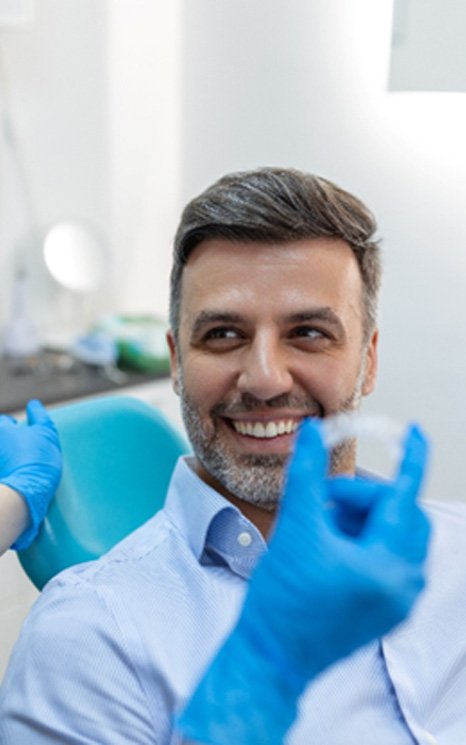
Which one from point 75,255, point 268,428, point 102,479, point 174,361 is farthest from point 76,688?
point 75,255

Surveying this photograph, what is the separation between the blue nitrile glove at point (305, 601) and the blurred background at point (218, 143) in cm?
140

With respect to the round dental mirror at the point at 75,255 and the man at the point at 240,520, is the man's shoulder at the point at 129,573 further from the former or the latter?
the round dental mirror at the point at 75,255

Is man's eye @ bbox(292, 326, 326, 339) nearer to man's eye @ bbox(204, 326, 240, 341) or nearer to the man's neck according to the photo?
man's eye @ bbox(204, 326, 240, 341)

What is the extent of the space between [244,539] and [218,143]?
1808 millimetres

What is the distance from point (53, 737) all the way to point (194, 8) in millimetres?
2371

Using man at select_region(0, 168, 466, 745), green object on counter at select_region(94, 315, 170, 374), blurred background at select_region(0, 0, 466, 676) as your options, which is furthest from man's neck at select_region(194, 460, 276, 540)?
green object on counter at select_region(94, 315, 170, 374)

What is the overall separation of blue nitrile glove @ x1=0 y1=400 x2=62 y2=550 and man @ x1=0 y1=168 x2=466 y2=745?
26cm

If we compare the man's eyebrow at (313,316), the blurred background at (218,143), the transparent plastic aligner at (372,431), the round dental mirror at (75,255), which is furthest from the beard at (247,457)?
the round dental mirror at (75,255)

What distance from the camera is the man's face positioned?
1214 mm

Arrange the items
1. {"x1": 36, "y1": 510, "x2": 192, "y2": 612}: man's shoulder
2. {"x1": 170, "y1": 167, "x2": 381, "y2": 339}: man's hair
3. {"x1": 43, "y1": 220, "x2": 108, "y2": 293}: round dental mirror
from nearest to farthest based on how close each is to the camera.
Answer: {"x1": 36, "y1": 510, "x2": 192, "y2": 612}: man's shoulder → {"x1": 170, "y1": 167, "x2": 381, "y2": 339}: man's hair → {"x1": 43, "y1": 220, "x2": 108, "y2": 293}: round dental mirror

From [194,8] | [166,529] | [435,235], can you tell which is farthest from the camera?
[194,8]

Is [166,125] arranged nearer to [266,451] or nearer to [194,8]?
[194,8]

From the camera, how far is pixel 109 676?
1.05 meters

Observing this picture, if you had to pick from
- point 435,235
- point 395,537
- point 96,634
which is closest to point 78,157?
point 435,235
